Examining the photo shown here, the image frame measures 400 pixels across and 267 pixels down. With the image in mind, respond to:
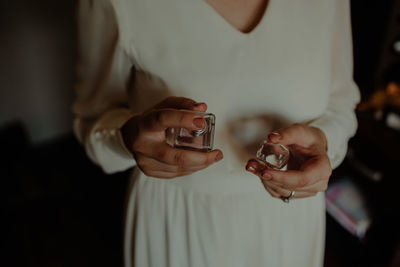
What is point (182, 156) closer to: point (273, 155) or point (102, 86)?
point (273, 155)

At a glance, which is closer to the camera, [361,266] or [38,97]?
[361,266]

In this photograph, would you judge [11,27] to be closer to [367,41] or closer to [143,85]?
[143,85]

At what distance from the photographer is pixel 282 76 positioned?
1.64 feet

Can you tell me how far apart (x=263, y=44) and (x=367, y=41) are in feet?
2.62

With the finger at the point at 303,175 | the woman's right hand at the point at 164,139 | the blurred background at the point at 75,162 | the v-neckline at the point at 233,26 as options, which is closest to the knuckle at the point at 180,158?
the woman's right hand at the point at 164,139

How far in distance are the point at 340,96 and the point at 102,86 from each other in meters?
0.48

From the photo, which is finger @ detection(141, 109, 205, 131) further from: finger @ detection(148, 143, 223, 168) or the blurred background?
the blurred background

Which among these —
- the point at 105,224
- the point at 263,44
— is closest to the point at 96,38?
the point at 263,44

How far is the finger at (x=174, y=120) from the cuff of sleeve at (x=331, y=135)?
273mm

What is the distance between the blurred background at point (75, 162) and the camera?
105 centimetres

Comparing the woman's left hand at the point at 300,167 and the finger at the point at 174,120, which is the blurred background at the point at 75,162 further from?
the finger at the point at 174,120

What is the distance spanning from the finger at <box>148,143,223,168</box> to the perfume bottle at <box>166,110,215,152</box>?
0.07 ft

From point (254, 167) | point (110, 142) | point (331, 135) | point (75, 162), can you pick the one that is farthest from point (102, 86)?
point (75, 162)

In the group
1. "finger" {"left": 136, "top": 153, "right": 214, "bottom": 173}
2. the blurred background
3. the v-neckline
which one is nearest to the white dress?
the v-neckline
